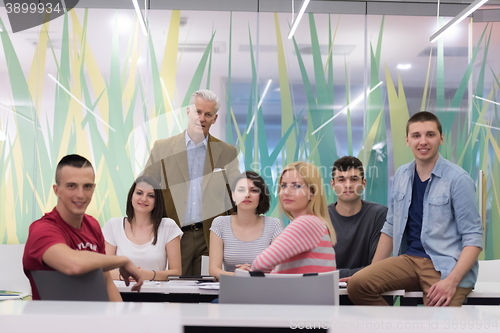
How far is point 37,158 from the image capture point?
4871 mm

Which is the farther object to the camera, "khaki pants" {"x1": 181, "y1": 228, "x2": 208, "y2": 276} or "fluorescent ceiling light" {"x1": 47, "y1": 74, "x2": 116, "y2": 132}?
"fluorescent ceiling light" {"x1": 47, "y1": 74, "x2": 116, "y2": 132}

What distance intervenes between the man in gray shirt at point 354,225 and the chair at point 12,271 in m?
2.27

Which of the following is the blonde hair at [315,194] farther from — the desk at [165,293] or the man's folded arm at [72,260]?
the man's folded arm at [72,260]

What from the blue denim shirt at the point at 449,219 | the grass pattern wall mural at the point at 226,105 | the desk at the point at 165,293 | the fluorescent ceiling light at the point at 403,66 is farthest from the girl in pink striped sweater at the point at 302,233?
the fluorescent ceiling light at the point at 403,66

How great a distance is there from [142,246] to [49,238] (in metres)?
1.35

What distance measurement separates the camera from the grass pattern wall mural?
4895 millimetres

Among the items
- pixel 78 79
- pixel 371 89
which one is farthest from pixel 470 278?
pixel 78 79

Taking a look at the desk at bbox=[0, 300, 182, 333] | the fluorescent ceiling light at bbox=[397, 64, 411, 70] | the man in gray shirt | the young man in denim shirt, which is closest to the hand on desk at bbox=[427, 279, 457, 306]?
the young man in denim shirt

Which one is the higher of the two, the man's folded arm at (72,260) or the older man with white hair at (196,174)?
the older man with white hair at (196,174)

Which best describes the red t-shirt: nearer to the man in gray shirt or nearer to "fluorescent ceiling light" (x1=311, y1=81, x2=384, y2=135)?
the man in gray shirt

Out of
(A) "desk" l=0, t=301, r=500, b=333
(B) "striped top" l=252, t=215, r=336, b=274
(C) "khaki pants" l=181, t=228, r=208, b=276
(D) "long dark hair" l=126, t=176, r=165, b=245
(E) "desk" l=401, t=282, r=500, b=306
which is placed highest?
(D) "long dark hair" l=126, t=176, r=165, b=245

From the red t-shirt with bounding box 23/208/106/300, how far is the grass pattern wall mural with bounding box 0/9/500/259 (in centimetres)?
293

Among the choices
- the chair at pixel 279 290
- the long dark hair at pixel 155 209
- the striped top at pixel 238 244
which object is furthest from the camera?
the long dark hair at pixel 155 209

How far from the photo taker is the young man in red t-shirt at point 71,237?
170cm
